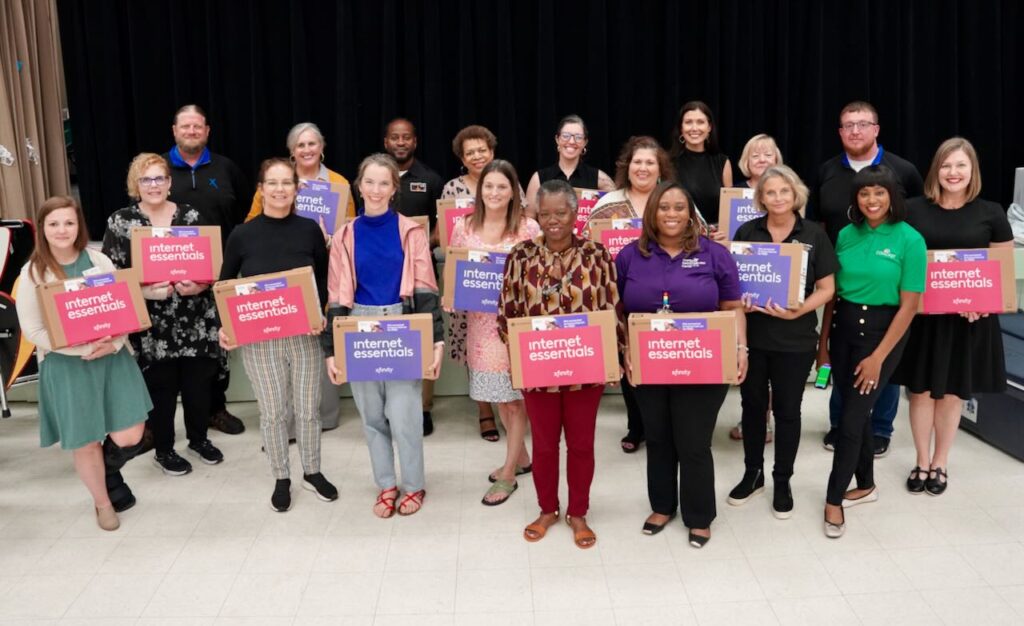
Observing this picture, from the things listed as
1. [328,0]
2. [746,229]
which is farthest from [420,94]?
[746,229]

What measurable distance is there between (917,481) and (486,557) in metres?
1.76

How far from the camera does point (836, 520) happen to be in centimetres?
298

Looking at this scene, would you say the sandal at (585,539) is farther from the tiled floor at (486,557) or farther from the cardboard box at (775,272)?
the cardboard box at (775,272)

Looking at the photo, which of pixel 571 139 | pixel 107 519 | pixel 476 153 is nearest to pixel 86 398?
pixel 107 519

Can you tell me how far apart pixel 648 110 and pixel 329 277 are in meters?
2.91

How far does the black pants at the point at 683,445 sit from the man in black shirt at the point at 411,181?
4.89 ft

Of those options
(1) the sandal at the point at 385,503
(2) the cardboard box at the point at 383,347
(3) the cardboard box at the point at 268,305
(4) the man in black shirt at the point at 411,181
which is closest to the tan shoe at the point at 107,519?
(3) the cardboard box at the point at 268,305

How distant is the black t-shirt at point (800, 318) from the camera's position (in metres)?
2.84

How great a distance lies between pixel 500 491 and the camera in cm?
331

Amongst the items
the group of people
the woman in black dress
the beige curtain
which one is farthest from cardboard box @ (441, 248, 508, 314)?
the beige curtain

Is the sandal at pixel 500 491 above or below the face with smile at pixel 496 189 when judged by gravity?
below

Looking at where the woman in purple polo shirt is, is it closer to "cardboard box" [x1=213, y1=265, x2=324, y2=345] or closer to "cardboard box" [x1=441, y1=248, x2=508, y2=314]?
"cardboard box" [x1=441, y1=248, x2=508, y2=314]

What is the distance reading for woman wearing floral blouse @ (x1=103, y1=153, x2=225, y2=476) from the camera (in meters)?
3.29

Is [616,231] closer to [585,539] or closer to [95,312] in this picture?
[585,539]
